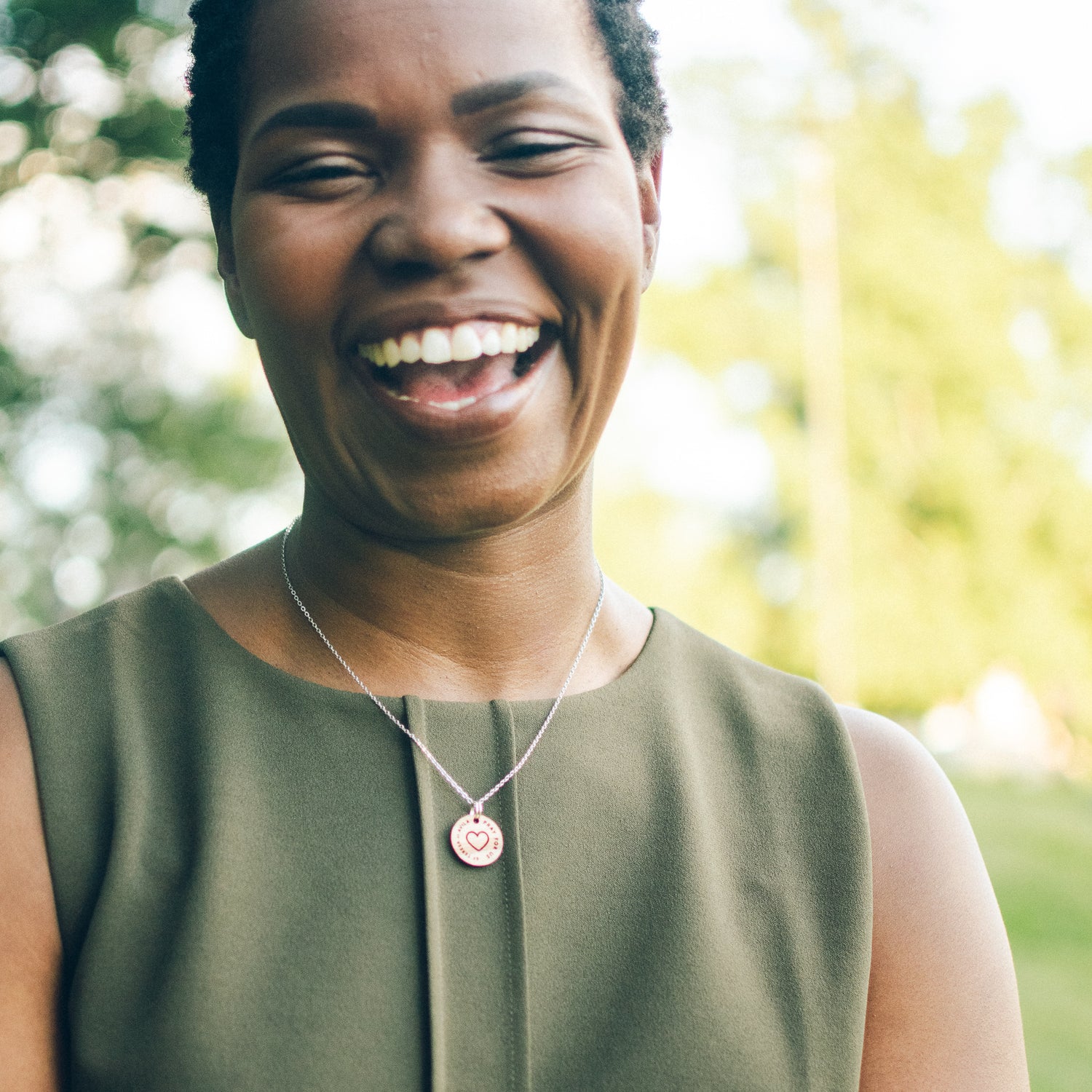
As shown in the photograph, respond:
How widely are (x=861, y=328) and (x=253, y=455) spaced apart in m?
12.7

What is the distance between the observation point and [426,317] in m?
1.70

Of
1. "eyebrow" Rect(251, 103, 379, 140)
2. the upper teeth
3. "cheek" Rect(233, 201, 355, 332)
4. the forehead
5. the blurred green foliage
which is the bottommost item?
the upper teeth

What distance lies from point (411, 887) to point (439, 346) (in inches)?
25.4

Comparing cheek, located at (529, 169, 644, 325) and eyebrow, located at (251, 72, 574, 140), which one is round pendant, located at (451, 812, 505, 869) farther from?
eyebrow, located at (251, 72, 574, 140)

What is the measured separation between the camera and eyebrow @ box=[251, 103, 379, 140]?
66.7 inches

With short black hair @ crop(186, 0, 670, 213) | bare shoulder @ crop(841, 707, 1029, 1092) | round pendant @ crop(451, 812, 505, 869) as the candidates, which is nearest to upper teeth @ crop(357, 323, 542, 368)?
short black hair @ crop(186, 0, 670, 213)

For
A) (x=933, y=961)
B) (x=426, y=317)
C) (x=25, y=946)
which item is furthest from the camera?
(x=933, y=961)

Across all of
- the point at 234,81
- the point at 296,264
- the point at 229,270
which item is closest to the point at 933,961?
the point at 296,264

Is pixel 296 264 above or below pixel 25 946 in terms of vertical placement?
above

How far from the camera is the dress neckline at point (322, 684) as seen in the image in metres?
1.84

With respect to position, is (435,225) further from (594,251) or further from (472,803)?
(472,803)

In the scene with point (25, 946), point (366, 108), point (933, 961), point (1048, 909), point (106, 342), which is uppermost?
point (106, 342)

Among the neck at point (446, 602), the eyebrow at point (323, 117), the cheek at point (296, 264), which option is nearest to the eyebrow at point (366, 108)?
the eyebrow at point (323, 117)

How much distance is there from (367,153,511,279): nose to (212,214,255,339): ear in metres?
0.29
